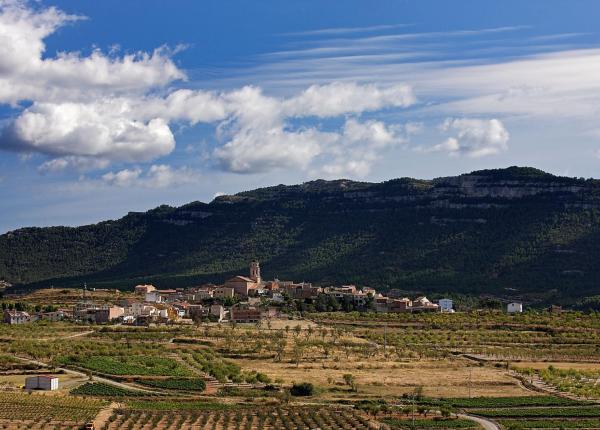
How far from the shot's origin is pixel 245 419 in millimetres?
52781

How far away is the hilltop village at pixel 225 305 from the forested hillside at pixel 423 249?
74.2 ft

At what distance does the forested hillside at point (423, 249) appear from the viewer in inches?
5837

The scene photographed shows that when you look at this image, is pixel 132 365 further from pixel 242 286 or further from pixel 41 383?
pixel 242 286

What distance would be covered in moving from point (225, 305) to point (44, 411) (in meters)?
66.5

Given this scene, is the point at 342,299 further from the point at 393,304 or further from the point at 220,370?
the point at 220,370

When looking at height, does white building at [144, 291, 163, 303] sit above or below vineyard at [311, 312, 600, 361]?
above

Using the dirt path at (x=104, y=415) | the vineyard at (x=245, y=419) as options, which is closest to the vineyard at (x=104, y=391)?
the dirt path at (x=104, y=415)

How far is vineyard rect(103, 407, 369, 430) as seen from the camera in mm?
50375

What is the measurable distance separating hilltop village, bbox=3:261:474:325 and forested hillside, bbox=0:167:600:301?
74.2 feet

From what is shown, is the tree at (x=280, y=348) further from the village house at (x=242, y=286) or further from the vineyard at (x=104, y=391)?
the village house at (x=242, y=286)

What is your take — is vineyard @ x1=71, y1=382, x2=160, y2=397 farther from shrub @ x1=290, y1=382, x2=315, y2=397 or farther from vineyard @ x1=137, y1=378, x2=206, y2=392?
shrub @ x1=290, y1=382, x2=315, y2=397

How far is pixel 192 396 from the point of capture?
60.2m

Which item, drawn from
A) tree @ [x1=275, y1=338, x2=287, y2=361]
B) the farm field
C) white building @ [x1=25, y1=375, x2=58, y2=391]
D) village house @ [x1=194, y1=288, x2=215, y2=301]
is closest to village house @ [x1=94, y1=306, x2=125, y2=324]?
the farm field

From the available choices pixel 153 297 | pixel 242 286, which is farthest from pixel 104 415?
pixel 242 286
